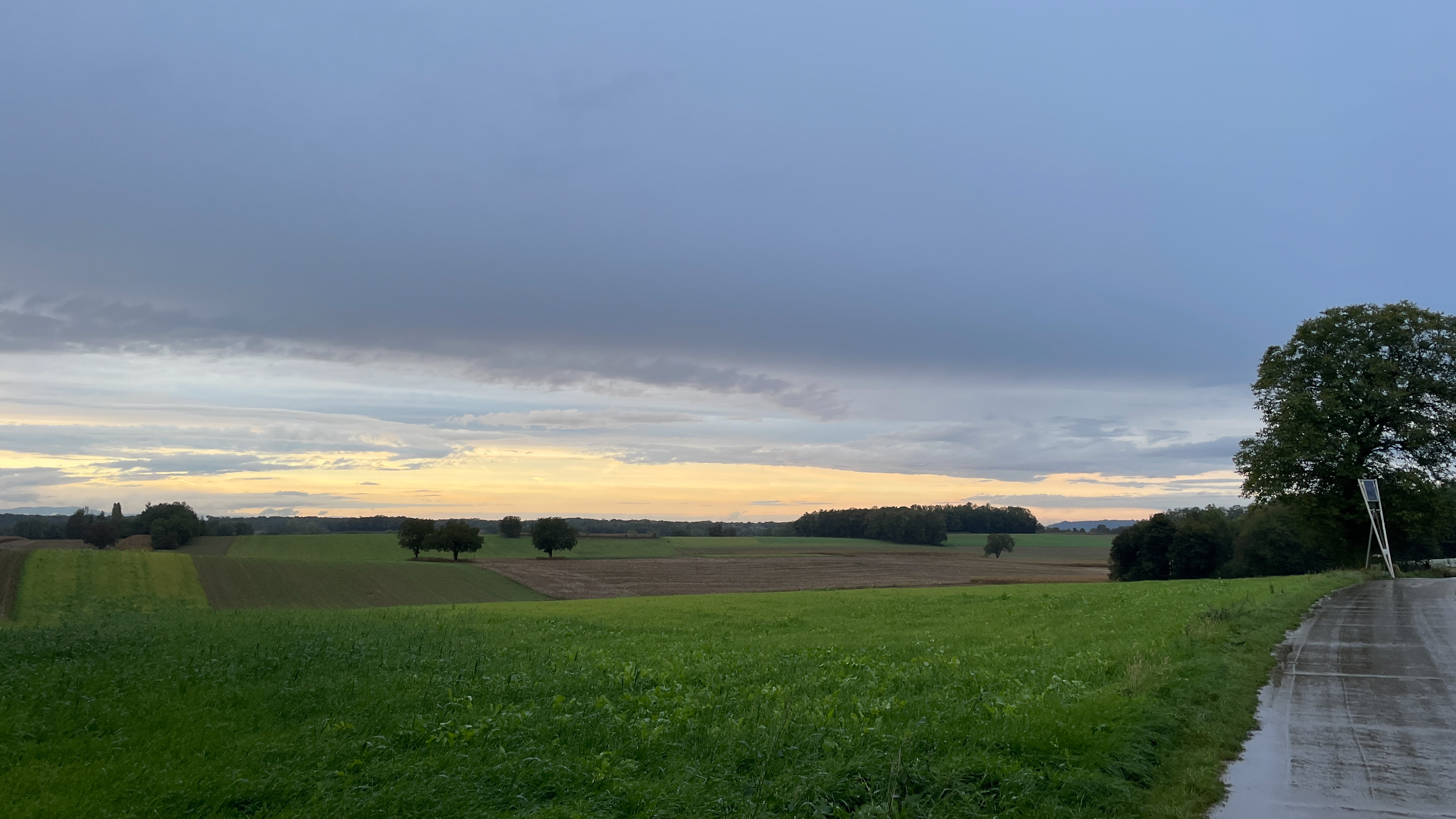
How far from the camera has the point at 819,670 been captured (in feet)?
46.1

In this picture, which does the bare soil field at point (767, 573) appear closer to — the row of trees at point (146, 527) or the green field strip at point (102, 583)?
the green field strip at point (102, 583)

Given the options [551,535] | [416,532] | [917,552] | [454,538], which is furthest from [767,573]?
[917,552]

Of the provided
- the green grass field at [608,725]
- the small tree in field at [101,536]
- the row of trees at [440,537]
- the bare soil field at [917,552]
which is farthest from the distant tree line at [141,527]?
the green grass field at [608,725]

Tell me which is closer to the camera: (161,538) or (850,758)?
(850,758)

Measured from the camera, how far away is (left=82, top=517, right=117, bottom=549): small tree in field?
104m

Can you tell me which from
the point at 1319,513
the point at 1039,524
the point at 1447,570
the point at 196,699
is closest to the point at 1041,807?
the point at 196,699

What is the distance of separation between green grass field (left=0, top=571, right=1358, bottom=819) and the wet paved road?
395mm

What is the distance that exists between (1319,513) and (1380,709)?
133 feet

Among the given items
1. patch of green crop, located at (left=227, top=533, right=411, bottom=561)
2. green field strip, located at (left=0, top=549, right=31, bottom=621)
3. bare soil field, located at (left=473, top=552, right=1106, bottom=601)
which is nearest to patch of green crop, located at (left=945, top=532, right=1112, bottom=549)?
bare soil field, located at (left=473, top=552, right=1106, bottom=601)

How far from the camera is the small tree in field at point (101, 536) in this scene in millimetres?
103812

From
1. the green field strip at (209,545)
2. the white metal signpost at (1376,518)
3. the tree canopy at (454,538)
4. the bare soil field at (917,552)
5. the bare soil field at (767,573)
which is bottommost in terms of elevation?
the bare soil field at (767,573)

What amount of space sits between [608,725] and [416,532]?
96499mm

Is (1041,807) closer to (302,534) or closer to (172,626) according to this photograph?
(172,626)

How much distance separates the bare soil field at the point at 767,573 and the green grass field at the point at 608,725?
41276 millimetres
